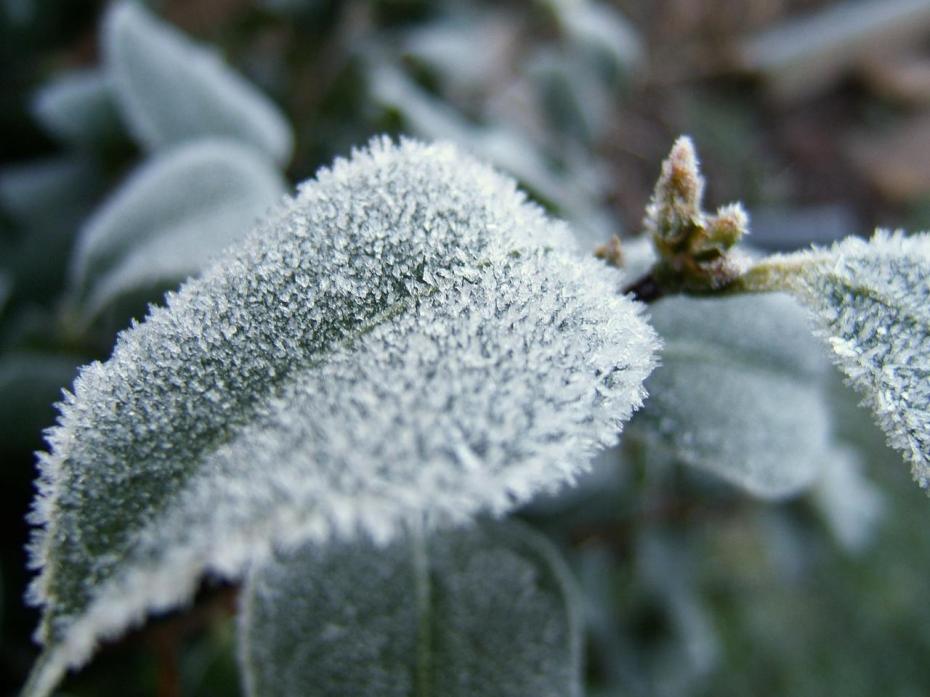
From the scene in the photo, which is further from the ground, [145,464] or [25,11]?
[25,11]

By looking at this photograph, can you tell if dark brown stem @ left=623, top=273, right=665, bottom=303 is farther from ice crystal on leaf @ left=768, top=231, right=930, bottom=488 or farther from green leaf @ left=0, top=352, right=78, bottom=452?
green leaf @ left=0, top=352, right=78, bottom=452

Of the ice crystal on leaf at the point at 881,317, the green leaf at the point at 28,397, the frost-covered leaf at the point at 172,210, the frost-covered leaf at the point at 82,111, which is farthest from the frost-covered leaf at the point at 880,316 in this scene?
the frost-covered leaf at the point at 82,111

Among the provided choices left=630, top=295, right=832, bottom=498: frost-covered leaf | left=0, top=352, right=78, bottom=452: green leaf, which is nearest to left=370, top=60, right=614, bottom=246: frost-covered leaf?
left=630, top=295, right=832, bottom=498: frost-covered leaf

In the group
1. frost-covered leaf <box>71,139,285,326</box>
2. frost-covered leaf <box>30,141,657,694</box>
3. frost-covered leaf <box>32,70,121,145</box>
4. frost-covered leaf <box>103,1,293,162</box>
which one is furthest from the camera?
frost-covered leaf <box>32,70,121,145</box>

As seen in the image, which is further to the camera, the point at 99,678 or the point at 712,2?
the point at 712,2

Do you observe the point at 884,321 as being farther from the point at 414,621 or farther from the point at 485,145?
the point at 485,145

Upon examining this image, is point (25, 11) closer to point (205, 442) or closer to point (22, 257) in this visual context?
point (22, 257)

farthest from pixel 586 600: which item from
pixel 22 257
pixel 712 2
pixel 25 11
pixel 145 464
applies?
pixel 712 2
